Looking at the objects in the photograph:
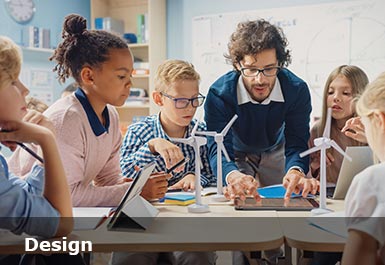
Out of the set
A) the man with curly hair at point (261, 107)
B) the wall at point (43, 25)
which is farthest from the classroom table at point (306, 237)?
the wall at point (43, 25)

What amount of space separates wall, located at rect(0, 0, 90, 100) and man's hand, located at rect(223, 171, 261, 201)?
222cm

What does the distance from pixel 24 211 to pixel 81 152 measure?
12.5 inches

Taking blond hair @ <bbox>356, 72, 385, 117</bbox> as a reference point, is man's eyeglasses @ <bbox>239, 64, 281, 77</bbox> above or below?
above

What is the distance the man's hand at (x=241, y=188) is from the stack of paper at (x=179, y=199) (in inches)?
3.8

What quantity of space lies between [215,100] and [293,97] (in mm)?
258

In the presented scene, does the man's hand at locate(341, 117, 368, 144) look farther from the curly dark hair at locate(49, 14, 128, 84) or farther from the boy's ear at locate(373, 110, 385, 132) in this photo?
the curly dark hair at locate(49, 14, 128, 84)

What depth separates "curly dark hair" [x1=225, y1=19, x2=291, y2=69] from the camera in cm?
137

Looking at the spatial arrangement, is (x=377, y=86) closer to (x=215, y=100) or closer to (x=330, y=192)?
(x=330, y=192)

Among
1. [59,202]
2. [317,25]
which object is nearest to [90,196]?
[59,202]

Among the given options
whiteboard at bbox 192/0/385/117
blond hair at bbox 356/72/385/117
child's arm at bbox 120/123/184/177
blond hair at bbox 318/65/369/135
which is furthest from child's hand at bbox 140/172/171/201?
whiteboard at bbox 192/0/385/117

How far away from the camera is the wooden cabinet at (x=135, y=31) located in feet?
11.1

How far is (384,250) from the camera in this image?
71cm

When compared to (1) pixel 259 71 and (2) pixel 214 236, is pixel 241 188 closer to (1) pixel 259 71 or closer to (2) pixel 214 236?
(2) pixel 214 236

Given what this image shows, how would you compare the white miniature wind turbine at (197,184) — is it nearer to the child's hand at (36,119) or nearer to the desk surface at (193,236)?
the desk surface at (193,236)
